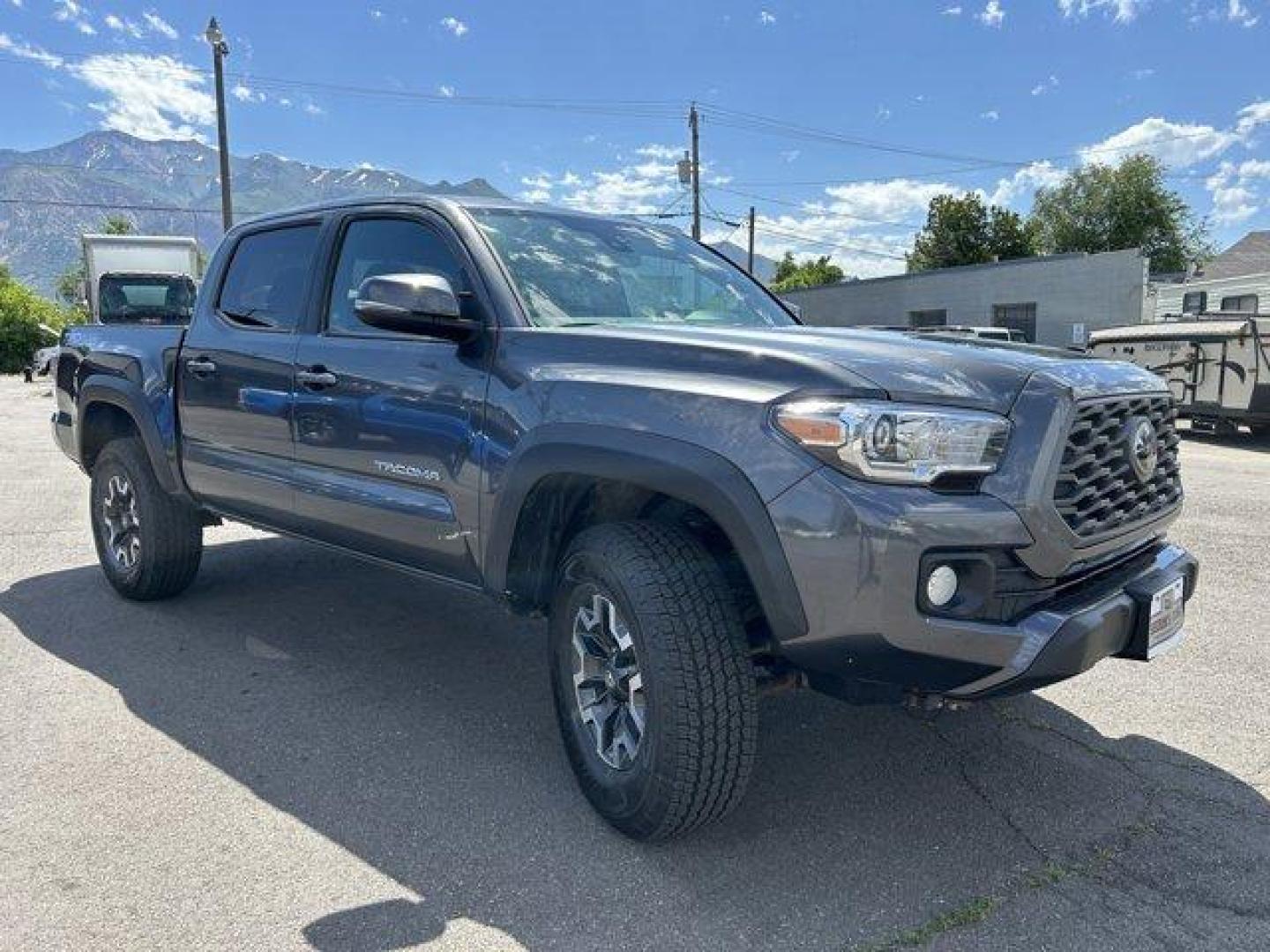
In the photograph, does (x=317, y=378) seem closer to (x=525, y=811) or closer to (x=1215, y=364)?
(x=525, y=811)

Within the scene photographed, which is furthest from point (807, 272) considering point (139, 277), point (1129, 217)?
point (139, 277)

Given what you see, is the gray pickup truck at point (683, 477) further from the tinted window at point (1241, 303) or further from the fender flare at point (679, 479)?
the tinted window at point (1241, 303)

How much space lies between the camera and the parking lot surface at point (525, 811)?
8.01 ft

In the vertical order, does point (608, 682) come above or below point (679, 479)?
below

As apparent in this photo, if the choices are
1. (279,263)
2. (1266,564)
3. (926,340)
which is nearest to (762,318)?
(926,340)

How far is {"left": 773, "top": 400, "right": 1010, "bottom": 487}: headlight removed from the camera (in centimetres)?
230

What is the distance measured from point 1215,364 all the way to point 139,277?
735 inches

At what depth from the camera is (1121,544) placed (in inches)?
106

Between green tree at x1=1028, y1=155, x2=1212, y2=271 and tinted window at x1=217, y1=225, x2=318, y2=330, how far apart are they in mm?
52312

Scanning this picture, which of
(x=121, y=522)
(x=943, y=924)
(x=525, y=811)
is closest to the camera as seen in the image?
(x=943, y=924)

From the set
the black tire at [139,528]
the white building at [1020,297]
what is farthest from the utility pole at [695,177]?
the black tire at [139,528]

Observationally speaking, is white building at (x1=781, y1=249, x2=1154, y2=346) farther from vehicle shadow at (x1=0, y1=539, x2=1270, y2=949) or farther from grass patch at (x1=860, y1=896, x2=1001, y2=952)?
grass patch at (x1=860, y1=896, x2=1001, y2=952)

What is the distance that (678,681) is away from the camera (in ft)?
8.34

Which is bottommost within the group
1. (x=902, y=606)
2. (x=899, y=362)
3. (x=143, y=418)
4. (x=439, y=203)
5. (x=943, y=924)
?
(x=943, y=924)
